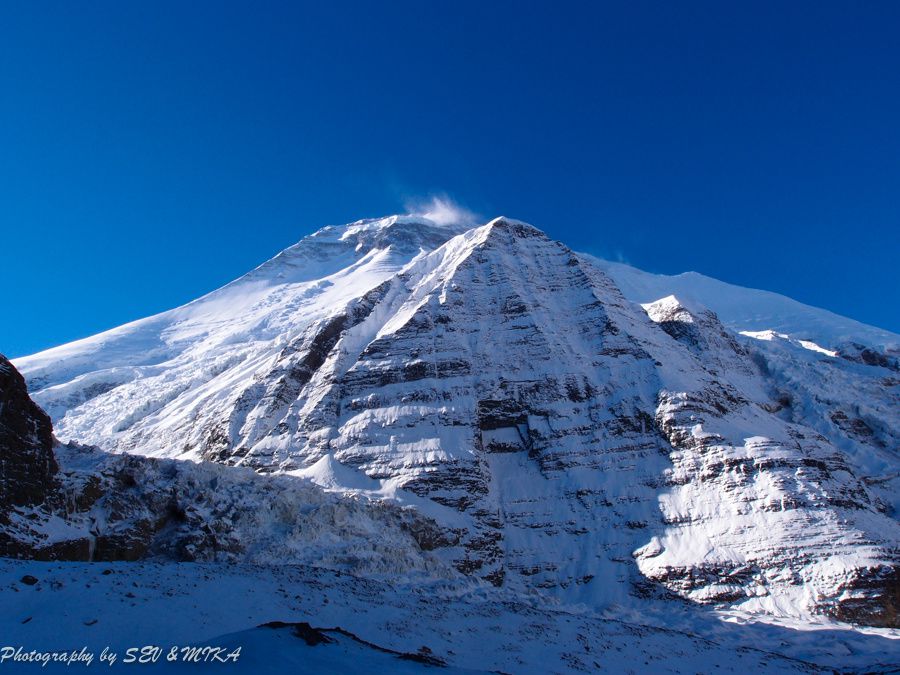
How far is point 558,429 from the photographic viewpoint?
87688 mm

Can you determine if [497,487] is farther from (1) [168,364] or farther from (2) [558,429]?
(1) [168,364]

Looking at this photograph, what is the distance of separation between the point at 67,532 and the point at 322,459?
37.5 m

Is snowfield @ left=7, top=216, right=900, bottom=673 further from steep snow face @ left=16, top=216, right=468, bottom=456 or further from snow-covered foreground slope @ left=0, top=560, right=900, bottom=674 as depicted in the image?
steep snow face @ left=16, top=216, right=468, bottom=456

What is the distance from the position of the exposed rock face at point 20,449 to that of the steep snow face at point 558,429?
33.9 metres

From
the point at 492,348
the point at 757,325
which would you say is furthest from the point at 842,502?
the point at 757,325

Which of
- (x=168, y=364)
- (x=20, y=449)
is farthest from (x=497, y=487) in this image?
(x=168, y=364)

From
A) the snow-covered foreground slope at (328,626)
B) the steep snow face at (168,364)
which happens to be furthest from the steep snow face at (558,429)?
the snow-covered foreground slope at (328,626)

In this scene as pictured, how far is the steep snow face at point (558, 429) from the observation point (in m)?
67.0

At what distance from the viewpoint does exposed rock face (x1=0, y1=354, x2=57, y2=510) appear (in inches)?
1513

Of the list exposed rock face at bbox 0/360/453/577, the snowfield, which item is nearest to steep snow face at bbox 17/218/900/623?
the snowfield

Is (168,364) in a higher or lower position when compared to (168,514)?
higher

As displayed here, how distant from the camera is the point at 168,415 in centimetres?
11394

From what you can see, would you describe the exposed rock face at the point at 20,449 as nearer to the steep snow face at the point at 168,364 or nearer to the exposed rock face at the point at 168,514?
the exposed rock face at the point at 168,514

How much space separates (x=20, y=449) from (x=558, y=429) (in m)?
62.7
